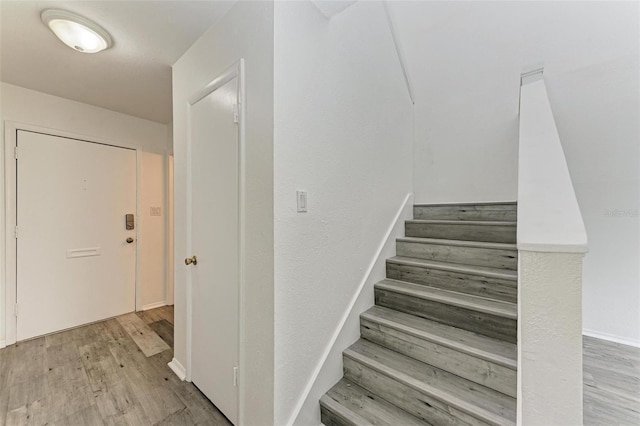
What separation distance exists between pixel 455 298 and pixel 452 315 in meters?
0.11

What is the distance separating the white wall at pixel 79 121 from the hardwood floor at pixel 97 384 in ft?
1.85

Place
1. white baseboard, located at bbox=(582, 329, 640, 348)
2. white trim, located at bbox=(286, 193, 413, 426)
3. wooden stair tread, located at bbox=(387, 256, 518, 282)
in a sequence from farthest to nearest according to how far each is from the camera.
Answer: white baseboard, located at bbox=(582, 329, 640, 348)
wooden stair tread, located at bbox=(387, 256, 518, 282)
white trim, located at bbox=(286, 193, 413, 426)

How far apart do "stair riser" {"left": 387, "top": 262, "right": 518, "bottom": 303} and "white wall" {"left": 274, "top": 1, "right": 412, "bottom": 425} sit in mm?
277

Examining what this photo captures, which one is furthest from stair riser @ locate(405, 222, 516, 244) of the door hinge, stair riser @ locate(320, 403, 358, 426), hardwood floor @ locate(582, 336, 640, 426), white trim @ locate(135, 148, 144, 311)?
white trim @ locate(135, 148, 144, 311)

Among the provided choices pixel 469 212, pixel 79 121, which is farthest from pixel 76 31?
pixel 469 212

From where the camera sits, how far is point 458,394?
3.93 feet

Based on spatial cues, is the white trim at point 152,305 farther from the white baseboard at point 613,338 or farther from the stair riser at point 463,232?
the white baseboard at point 613,338

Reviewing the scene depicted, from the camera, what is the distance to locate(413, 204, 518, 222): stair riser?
2221 mm

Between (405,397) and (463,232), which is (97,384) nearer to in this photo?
(405,397)

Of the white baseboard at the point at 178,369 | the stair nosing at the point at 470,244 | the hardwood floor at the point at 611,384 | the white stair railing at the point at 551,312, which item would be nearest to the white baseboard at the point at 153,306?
the white baseboard at the point at 178,369

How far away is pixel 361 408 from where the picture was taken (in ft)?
4.33

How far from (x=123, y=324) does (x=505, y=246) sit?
3673 millimetres

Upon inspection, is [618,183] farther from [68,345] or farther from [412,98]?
[68,345]

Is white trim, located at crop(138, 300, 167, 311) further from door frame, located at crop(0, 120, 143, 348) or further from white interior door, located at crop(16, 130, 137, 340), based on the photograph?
door frame, located at crop(0, 120, 143, 348)
